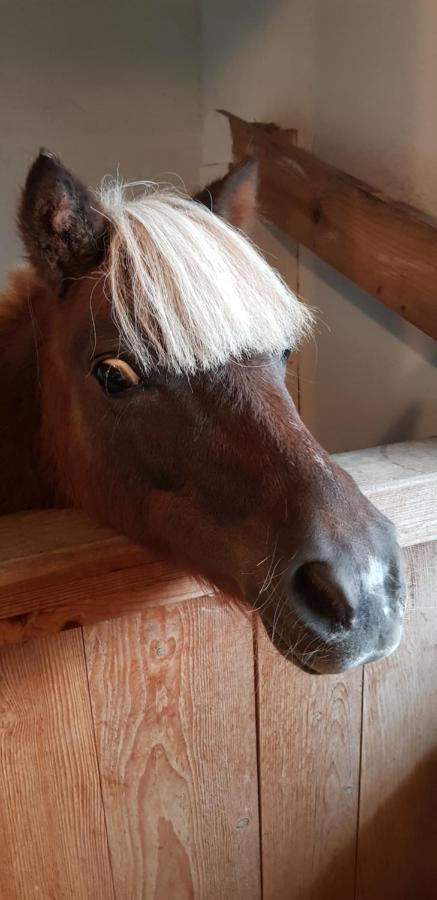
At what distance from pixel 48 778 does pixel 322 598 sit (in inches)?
22.2

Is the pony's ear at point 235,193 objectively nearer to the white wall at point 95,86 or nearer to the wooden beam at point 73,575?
the wooden beam at point 73,575

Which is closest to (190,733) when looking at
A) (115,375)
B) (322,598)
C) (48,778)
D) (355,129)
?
(48,778)

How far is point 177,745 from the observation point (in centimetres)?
112

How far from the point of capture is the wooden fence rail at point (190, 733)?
3.22ft

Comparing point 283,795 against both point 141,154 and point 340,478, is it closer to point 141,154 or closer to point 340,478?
point 340,478

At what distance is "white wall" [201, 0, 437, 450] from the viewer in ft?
5.37

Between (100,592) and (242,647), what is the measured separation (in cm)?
29

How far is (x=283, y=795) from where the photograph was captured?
1256mm

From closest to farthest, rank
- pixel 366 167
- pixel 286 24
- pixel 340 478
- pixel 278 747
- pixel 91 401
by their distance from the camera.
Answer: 1. pixel 340 478
2. pixel 91 401
3. pixel 278 747
4. pixel 366 167
5. pixel 286 24

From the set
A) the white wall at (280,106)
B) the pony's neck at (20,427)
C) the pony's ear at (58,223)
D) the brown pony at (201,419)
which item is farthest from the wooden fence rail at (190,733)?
the white wall at (280,106)

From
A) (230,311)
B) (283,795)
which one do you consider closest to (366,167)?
(230,311)

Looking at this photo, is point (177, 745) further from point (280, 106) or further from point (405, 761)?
point (280, 106)

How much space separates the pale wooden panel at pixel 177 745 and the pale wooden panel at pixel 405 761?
265mm

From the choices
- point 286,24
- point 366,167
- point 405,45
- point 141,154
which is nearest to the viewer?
point 405,45
